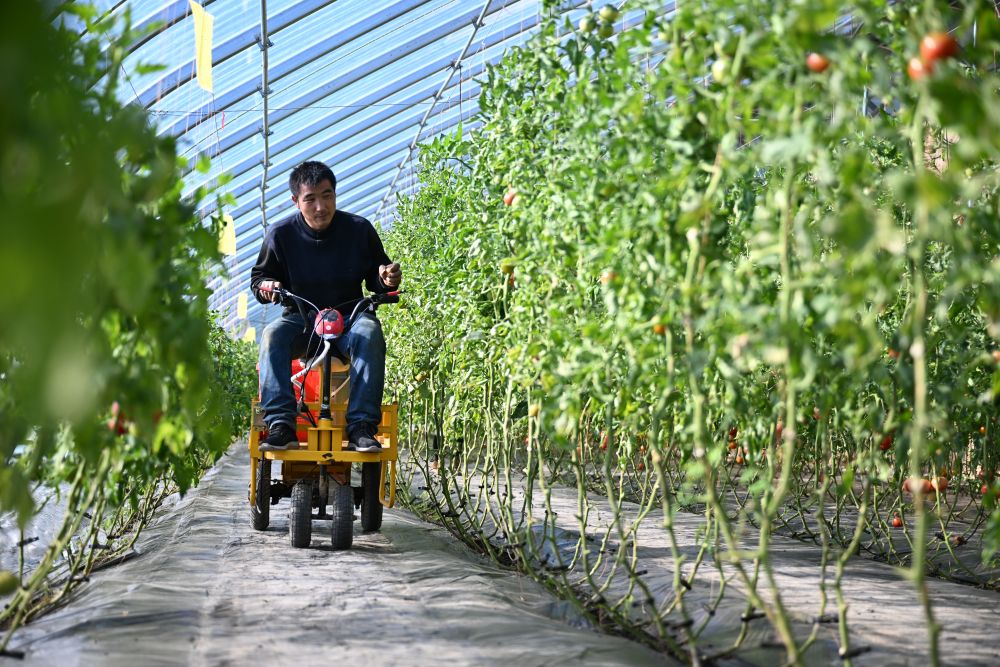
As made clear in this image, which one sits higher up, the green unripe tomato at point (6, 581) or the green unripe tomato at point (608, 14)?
the green unripe tomato at point (608, 14)

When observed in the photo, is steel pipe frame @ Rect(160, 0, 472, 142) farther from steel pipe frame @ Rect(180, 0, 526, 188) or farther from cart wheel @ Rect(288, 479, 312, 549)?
cart wheel @ Rect(288, 479, 312, 549)

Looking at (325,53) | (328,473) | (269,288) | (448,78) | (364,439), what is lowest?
(328,473)

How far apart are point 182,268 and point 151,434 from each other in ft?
1.47

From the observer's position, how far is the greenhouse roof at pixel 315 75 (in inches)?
322

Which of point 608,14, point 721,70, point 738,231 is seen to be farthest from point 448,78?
point 721,70

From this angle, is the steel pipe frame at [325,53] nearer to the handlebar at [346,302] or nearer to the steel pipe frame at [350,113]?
the steel pipe frame at [350,113]

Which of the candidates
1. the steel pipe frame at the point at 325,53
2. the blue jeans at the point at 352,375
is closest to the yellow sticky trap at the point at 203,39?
the blue jeans at the point at 352,375

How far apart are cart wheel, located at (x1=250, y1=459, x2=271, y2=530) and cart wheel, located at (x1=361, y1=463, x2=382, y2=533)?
405 millimetres

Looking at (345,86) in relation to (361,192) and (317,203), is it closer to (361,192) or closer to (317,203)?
(361,192)

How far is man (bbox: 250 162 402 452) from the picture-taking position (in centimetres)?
419

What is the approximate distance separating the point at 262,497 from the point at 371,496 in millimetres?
471

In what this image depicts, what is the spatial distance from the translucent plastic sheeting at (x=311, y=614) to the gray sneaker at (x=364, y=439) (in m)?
0.41

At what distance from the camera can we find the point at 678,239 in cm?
213

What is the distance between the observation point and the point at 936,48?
155 cm
